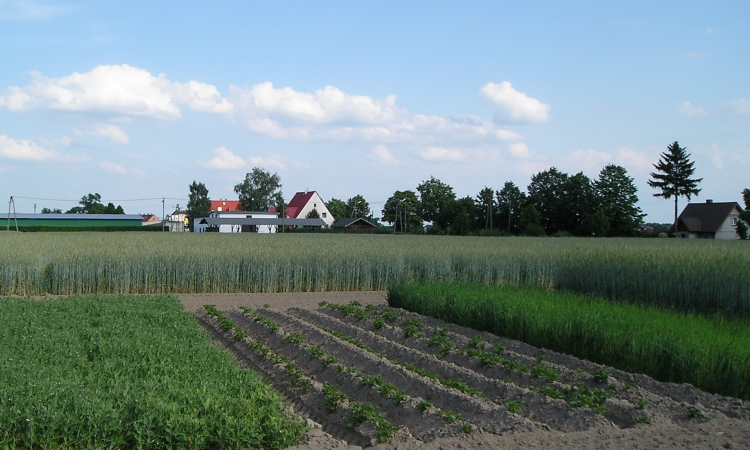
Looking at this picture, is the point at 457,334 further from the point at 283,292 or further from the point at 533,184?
the point at 533,184

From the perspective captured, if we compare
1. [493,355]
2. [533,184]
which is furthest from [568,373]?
[533,184]

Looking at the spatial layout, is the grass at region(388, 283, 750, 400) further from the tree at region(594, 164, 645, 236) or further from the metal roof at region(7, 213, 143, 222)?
the metal roof at region(7, 213, 143, 222)

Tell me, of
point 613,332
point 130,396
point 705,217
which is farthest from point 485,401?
point 705,217

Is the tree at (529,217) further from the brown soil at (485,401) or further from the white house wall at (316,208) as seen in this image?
the brown soil at (485,401)

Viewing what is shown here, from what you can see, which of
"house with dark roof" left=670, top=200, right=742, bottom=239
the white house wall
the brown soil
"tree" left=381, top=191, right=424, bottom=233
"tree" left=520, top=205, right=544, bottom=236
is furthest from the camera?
the white house wall

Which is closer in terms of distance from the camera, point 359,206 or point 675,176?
point 675,176

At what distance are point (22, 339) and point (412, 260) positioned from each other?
1536 centimetres

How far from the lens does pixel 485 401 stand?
7605 mm

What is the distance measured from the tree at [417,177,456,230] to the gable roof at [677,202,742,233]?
3265cm

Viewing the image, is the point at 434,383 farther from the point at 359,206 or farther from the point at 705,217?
the point at 359,206

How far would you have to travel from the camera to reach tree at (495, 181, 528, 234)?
8819 cm

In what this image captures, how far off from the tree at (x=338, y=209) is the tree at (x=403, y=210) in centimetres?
1621

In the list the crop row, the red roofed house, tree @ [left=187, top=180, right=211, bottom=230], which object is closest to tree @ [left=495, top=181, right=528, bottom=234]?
the red roofed house

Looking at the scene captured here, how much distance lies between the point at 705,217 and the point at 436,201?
4028 cm
